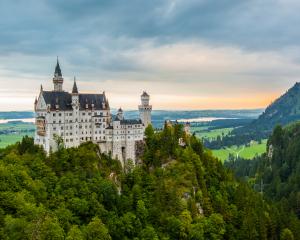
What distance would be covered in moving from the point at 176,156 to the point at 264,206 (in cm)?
3705

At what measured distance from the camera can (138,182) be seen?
5022 inches

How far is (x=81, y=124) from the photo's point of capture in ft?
437

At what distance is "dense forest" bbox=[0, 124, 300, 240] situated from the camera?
103 m

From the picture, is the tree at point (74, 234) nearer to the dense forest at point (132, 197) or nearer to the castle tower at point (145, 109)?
the dense forest at point (132, 197)

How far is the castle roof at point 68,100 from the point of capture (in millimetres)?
130625

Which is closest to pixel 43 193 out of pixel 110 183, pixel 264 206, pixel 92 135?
pixel 110 183

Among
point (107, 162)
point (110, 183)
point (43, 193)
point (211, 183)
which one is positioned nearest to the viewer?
point (43, 193)

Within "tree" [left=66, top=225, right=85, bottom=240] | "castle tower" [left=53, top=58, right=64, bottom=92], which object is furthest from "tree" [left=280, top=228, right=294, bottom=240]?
"castle tower" [left=53, top=58, right=64, bottom=92]

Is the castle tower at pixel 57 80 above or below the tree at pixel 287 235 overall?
above

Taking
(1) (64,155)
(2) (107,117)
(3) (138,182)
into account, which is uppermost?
(2) (107,117)

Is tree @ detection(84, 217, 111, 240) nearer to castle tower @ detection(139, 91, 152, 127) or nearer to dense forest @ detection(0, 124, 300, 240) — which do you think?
dense forest @ detection(0, 124, 300, 240)

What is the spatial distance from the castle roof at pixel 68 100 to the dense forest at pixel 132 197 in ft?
41.5

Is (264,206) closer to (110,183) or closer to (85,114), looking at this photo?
(110,183)

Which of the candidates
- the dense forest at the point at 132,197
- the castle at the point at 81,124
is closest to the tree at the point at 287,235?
the dense forest at the point at 132,197
